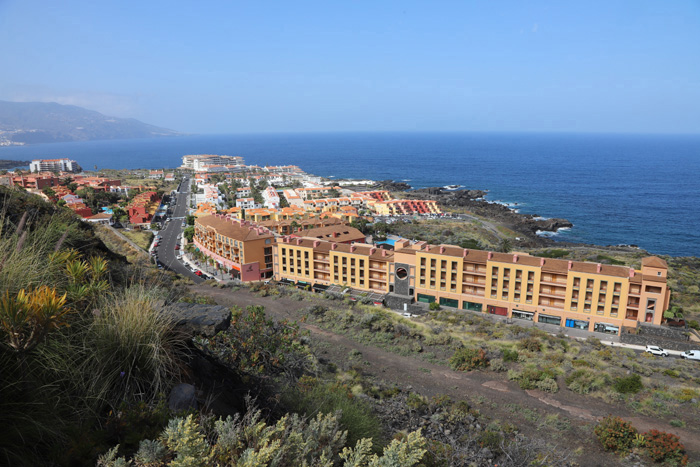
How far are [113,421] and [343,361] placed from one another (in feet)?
42.1

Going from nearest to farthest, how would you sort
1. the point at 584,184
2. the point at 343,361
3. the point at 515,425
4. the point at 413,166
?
the point at 515,425, the point at 343,361, the point at 584,184, the point at 413,166

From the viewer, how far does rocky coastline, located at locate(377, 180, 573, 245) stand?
67.7 metres

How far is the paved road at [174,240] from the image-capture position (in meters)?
38.9

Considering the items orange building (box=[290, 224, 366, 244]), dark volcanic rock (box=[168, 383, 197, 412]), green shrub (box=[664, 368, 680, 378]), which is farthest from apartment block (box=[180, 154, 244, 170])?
dark volcanic rock (box=[168, 383, 197, 412])

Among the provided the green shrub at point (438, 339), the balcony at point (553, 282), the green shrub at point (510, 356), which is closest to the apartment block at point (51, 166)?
the green shrub at point (438, 339)

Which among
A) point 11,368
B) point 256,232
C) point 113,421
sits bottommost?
point 256,232

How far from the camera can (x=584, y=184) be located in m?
110

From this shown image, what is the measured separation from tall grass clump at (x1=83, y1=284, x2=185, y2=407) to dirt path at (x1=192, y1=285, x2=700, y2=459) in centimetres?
1095

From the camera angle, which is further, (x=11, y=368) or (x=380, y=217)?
(x=380, y=217)

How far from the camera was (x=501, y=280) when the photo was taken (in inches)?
1093

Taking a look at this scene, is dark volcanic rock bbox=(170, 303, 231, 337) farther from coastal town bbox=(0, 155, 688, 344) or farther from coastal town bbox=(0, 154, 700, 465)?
coastal town bbox=(0, 155, 688, 344)

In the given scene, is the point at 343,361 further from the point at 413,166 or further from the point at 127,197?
the point at 413,166

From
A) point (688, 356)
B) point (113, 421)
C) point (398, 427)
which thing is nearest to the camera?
point (113, 421)

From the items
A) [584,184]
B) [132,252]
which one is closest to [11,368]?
[132,252]
